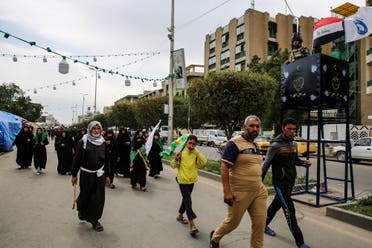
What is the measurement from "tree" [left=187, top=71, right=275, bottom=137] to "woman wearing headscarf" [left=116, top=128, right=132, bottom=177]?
145 inches

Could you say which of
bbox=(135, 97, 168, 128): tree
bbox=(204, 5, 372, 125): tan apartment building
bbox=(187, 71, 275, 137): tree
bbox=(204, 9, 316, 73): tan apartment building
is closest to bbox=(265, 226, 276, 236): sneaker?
bbox=(187, 71, 275, 137): tree

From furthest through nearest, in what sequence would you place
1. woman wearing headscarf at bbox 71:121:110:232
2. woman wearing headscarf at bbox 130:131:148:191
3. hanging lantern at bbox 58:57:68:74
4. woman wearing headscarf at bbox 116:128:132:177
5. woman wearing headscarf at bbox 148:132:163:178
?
hanging lantern at bbox 58:57:68:74
woman wearing headscarf at bbox 148:132:163:178
woman wearing headscarf at bbox 116:128:132:177
woman wearing headscarf at bbox 130:131:148:191
woman wearing headscarf at bbox 71:121:110:232

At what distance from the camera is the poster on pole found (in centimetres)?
1611

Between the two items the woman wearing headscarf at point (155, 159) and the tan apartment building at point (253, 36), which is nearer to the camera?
the woman wearing headscarf at point (155, 159)

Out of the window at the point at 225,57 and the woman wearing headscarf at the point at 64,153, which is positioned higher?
the window at the point at 225,57

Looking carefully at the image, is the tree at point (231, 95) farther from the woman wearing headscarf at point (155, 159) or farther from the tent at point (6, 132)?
the tent at point (6, 132)

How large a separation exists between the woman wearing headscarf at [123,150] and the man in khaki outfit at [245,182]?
21.8ft

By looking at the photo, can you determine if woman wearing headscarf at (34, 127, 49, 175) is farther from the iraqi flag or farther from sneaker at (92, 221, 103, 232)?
the iraqi flag

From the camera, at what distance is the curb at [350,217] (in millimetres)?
4871

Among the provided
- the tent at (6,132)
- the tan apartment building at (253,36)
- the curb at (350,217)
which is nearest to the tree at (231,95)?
the curb at (350,217)

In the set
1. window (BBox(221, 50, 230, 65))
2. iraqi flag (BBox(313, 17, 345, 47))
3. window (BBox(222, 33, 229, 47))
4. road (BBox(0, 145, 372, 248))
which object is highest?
window (BBox(222, 33, 229, 47))

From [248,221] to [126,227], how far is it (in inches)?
80.7

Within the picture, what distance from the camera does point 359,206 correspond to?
572 cm

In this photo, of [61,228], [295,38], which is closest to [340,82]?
[295,38]
